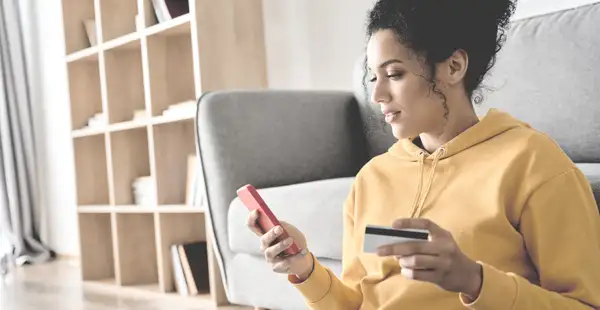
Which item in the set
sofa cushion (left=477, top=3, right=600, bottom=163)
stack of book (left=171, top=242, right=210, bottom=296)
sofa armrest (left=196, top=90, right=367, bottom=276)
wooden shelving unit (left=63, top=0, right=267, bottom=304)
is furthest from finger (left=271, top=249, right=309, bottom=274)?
stack of book (left=171, top=242, right=210, bottom=296)

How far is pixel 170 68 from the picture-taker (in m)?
2.88

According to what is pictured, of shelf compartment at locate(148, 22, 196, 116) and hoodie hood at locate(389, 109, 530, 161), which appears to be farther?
shelf compartment at locate(148, 22, 196, 116)

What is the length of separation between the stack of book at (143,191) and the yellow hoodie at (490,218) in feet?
6.44

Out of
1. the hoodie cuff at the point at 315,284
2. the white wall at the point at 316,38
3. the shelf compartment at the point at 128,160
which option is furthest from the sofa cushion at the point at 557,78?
the shelf compartment at the point at 128,160

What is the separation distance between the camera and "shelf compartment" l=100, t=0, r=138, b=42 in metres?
3.10

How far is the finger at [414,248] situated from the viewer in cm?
75

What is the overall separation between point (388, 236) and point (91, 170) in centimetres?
283

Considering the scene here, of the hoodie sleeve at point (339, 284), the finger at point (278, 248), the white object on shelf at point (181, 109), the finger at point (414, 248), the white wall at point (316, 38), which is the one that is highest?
the white wall at point (316, 38)

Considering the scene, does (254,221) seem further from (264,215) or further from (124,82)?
(124,82)

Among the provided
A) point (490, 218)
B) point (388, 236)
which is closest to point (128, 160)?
point (490, 218)

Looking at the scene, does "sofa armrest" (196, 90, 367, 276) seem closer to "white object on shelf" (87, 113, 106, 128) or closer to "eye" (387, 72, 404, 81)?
"eye" (387, 72, 404, 81)

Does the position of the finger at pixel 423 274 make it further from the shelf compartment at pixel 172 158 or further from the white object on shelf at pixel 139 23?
the white object on shelf at pixel 139 23

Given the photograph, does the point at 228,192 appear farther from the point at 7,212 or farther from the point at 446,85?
the point at 7,212

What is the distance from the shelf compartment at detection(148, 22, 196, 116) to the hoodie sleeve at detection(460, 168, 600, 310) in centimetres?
201
